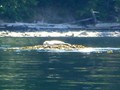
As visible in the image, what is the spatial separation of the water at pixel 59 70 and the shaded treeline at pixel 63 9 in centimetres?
3096

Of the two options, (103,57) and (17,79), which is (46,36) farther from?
(17,79)

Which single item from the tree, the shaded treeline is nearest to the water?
the tree

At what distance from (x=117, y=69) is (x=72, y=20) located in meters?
42.7

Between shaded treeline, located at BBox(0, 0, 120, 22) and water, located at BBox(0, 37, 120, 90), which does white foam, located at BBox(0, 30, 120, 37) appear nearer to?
shaded treeline, located at BBox(0, 0, 120, 22)

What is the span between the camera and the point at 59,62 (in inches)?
1265

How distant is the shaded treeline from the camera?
69.4 m

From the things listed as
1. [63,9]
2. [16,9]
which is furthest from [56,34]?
[63,9]

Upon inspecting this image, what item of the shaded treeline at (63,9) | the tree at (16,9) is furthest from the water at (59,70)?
the shaded treeline at (63,9)

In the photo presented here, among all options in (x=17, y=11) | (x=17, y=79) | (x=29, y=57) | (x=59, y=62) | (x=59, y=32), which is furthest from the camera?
(x=17, y=11)

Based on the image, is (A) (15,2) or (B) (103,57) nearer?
(B) (103,57)

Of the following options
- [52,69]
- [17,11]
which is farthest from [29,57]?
[17,11]

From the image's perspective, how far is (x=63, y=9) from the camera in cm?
7350

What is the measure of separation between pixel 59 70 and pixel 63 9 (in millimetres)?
45372

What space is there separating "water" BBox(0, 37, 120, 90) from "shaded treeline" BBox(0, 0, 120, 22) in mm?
30960
